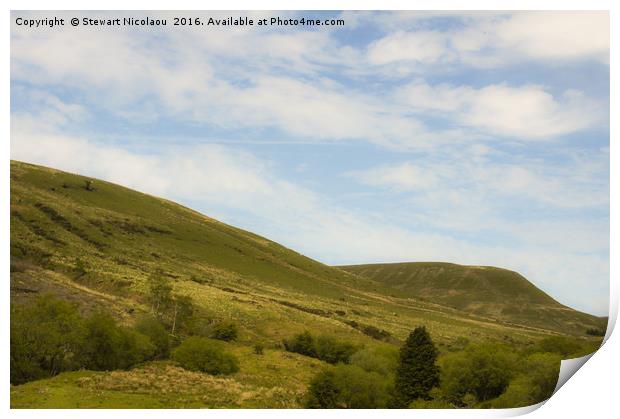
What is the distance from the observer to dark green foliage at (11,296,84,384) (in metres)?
39.1

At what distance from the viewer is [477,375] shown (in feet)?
144

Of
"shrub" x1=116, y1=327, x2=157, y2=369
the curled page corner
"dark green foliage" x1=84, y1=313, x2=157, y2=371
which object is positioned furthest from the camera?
"shrub" x1=116, y1=327, x2=157, y2=369

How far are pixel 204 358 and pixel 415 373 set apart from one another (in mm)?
19547

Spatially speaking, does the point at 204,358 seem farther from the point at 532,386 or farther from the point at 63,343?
the point at 532,386

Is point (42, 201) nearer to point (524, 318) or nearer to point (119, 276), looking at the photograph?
point (119, 276)

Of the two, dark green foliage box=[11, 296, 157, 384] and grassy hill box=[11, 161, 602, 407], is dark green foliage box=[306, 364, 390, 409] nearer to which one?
grassy hill box=[11, 161, 602, 407]

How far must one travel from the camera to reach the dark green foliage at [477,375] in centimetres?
4194

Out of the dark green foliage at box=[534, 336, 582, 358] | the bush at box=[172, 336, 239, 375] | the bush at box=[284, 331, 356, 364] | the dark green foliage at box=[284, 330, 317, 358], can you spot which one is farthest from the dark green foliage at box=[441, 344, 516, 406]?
the dark green foliage at box=[284, 330, 317, 358]

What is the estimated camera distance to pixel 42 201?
370ft

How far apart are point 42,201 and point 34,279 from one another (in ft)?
174

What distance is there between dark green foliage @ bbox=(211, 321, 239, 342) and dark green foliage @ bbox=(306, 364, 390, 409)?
25.2 metres

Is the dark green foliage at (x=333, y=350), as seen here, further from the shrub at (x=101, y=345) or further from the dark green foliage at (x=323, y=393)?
the shrub at (x=101, y=345)

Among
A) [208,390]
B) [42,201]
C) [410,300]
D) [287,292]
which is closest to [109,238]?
[42,201]

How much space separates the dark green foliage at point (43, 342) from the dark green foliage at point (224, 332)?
21766 millimetres
